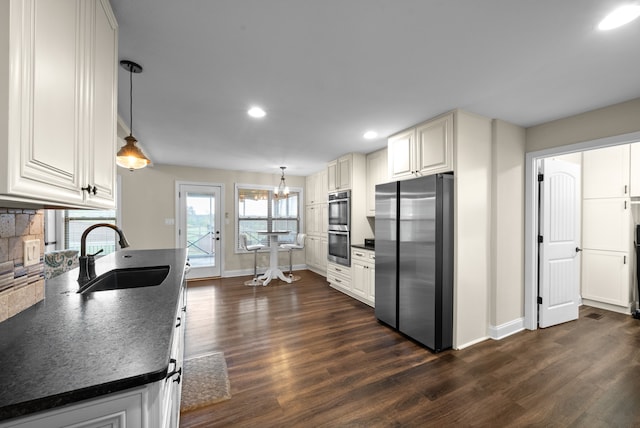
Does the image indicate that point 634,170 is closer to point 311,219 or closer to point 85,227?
point 311,219

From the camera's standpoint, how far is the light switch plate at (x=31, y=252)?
3.70 ft

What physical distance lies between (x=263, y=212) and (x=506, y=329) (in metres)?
4.86

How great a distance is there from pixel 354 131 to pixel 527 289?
2.72m

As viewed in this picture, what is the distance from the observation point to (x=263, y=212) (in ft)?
19.9

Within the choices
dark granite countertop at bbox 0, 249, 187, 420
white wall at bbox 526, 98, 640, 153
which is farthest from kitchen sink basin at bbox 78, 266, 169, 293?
white wall at bbox 526, 98, 640, 153

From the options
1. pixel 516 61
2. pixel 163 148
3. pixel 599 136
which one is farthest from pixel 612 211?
pixel 163 148

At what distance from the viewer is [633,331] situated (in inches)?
114

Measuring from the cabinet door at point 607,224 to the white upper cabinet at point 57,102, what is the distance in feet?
18.2

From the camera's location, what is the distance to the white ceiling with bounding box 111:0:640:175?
1321 millimetres

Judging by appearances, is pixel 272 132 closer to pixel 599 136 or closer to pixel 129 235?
pixel 599 136

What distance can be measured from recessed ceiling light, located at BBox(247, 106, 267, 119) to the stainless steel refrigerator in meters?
1.62

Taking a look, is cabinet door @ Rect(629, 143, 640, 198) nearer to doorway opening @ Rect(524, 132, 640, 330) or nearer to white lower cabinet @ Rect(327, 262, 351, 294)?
doorway opening @ Rect(524, 132, 640, 330)

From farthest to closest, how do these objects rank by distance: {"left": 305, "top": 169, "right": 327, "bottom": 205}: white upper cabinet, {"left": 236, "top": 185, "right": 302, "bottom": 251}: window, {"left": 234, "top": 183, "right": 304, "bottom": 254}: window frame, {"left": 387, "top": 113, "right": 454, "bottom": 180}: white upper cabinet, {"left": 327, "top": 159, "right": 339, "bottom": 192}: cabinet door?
{"left": 236, "top": 185, "right": 302, "bottom": 251}: window → {"left": 234, "top": 183, "right": 304, "bottom": 254}: window frame → {"left": 305, "top": 169, "right": 327, "bottom": 205}: white upper cabinet → {"left": 327, "top": 159, "right": 339, "bottom": 192}: cabinet door → {"left": 387, "top": 113, "right": 454, "bottom": 180}: white upper cabinet

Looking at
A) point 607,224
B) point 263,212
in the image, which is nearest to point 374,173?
point 263,212
